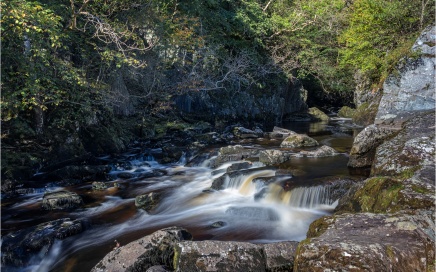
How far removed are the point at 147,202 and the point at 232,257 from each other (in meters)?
4.09

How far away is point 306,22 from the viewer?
19.8m

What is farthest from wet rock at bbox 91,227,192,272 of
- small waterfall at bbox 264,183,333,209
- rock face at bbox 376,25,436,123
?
rock face at bbox 376,25,436,123

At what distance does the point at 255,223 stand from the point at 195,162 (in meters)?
5.14

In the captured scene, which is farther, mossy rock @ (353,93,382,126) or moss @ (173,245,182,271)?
mossy rock @ (353,93,382,126)

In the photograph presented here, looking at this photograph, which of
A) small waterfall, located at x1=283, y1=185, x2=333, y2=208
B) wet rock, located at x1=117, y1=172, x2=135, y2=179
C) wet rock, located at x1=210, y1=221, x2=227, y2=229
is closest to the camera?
wet rock, located at x1=210, y1=221, x2=227, y2=229

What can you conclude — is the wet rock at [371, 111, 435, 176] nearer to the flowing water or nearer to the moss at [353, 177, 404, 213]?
the moss at [353, 177, 404, 213]

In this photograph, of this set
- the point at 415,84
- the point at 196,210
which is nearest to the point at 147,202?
the point at 196,210

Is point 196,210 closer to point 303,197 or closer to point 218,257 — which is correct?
point 303,197

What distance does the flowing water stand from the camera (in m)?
5.93

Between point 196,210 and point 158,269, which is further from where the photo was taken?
point 196,210

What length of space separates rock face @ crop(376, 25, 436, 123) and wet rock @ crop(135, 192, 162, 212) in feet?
31.6

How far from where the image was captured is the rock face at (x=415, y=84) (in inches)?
477

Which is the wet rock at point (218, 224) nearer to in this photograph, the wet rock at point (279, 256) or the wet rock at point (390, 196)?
the wet rock at point (279, 256)

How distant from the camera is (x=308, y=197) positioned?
23.7ft
